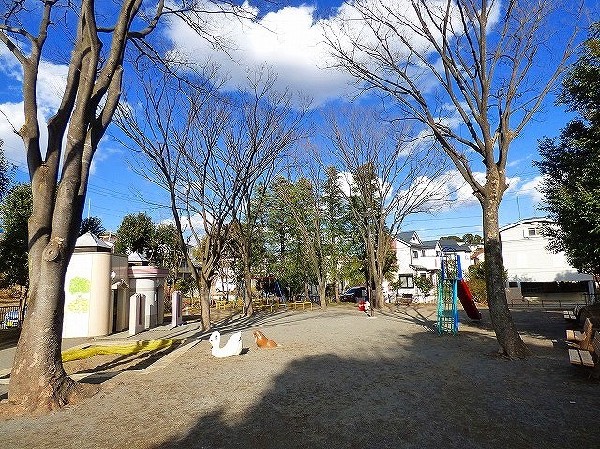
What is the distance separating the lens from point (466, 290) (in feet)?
51.9

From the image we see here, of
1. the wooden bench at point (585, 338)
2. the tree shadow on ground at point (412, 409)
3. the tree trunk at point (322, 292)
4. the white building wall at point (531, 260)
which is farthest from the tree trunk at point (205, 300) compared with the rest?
the white building wall at point (531, 260)

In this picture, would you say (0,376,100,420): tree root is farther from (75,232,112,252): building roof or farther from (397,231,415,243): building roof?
(397,231,415,243): building roof

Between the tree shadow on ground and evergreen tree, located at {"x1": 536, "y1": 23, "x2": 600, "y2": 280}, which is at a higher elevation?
evergreen tree, located at {"x1": 536, "y1": 23, "x2": 600, "y2": 280}

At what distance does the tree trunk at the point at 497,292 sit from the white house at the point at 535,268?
1017 inches

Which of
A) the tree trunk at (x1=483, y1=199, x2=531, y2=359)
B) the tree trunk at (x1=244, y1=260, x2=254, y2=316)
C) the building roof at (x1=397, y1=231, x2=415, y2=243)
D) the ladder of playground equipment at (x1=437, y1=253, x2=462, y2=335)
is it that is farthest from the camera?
the building roof at (x1=397, y1=231, x2=415, y2=243)

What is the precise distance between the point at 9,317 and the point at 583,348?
20.4 m

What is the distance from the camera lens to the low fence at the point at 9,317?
17.3m

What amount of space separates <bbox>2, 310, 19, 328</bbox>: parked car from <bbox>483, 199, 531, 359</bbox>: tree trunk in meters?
17.9

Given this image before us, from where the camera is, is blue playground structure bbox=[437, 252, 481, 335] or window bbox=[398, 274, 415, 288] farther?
window bbox=[398, 274, 415, 288]

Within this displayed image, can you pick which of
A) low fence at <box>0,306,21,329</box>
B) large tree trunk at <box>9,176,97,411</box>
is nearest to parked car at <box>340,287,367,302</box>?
low fence at <box>0,306,21,329</box>

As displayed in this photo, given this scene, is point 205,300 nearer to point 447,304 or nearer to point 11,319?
point 447,304

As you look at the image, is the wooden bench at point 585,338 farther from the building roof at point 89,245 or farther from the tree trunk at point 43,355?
the building roof at point 89,245

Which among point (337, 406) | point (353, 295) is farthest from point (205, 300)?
point (353, 295)

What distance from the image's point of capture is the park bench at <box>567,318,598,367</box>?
6.66 m
